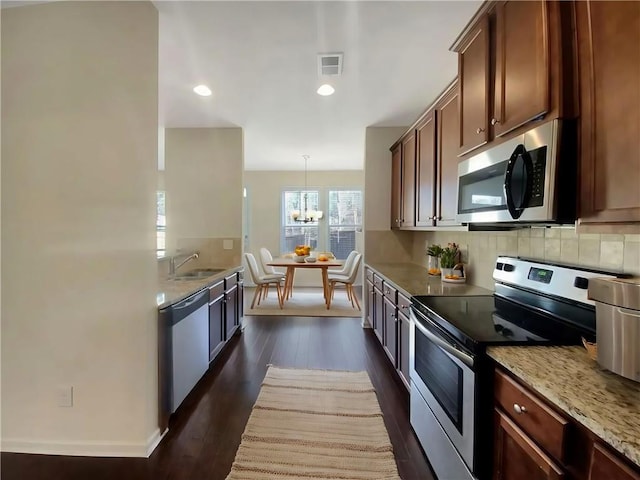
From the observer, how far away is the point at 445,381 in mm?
1566

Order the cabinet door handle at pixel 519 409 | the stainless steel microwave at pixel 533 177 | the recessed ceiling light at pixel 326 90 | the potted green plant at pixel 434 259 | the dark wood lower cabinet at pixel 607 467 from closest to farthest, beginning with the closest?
the dark wood lower cabinet at pixel 607 467
the cabinet door handle at pixel 519 409
the stainless steel microwave at pixel 533 177
the recessed ceiling light at pixel 326 90
the potted green plant at pixel 434 259

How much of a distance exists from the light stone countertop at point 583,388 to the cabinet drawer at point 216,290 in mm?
2332

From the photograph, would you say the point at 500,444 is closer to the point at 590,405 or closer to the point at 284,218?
the point at 590,405

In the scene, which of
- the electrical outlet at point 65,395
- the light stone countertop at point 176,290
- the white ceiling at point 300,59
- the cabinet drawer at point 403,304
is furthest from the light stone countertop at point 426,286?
the electrical outlet at point 65,395

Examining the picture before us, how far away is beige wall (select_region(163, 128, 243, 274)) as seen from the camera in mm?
4102

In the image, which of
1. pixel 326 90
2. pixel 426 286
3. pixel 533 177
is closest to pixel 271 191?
pixel 326 90

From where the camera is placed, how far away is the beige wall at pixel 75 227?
73.4 inches

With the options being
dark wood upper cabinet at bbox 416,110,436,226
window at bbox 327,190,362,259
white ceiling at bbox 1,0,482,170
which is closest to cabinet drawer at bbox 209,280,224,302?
white ceiling at bbox 1,0,482,170

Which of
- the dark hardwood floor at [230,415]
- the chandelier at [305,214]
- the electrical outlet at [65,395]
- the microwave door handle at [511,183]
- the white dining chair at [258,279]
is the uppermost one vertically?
the chandelier at [305,214]

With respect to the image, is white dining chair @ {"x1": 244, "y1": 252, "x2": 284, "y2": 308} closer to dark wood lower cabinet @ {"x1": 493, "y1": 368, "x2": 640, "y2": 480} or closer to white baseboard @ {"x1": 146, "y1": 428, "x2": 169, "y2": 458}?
white baseboard @ {"x1": 146, "y1": 428, "x2": 169, "y2": 458}

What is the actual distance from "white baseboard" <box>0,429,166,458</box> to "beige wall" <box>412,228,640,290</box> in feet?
8.17

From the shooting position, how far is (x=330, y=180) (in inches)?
300

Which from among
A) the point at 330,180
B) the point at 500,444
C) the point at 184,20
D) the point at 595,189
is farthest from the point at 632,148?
the point at 330,180

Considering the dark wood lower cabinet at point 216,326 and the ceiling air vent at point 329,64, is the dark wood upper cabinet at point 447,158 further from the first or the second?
the dark wood lower cabinet at point 216,326
